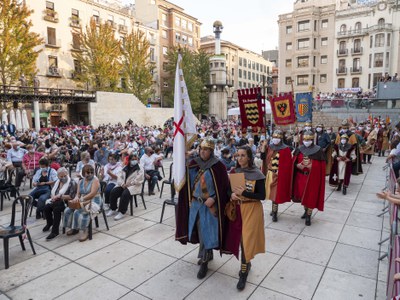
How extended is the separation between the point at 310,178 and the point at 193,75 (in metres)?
38.8

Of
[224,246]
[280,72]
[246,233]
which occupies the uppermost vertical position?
[280,72]

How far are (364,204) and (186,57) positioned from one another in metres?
39.2

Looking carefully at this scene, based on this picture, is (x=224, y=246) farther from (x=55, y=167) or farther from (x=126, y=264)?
(x=55, y=167)

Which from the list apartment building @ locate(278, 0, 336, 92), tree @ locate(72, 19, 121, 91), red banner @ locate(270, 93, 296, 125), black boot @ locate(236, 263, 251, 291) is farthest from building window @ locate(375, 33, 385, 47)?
black boot @ locate(236, 263, 251, 291)

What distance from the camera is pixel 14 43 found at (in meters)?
24.1

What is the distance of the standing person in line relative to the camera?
12.6 ft

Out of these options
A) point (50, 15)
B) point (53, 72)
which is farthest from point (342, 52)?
point (53, 72)

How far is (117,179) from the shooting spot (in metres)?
7.17

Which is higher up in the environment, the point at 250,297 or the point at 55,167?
Result: the point at 55,167

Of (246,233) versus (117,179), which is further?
(117,179)

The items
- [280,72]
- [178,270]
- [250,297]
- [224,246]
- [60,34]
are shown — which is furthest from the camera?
[280,72]

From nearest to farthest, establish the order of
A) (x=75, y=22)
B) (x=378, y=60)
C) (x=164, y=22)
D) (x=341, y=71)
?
(x=75, y=22) → (x=378, y=60) → (x=341, y=71) → (x=164, y=22)

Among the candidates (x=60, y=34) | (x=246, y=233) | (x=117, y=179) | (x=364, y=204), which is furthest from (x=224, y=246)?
(x=60, y=34)

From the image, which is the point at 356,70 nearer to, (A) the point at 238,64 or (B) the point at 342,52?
(B) the point at 342,52
